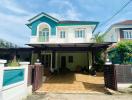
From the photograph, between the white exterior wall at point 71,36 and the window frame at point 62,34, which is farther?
the window frame at point 62,34

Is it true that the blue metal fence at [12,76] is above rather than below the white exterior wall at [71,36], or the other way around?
below

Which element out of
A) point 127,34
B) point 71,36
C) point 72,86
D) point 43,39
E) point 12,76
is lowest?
point 72,86

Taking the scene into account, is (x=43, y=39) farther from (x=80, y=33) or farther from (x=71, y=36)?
(x=80, y=33)

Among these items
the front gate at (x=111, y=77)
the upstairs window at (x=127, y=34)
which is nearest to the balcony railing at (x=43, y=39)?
the front gate at (x=111, y=77)

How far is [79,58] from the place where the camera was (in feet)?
77.5

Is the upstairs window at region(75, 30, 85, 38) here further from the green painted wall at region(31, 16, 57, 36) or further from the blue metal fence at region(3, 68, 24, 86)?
the blue metal fence at region(3, 68, 24, 86)

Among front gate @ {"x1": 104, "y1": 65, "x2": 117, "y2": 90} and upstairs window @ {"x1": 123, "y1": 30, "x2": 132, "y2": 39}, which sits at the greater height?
upstairs window @ {"x1": 123, "y1": 30, "x2": 132, "y2": 39}

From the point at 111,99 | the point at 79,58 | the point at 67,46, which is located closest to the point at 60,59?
the point at 79,58

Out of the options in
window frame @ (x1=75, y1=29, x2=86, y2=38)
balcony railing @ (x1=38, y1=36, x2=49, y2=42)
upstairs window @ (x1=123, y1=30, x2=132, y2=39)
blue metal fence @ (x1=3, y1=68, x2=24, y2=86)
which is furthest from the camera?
upstairs window @ (x1=123, y1=30, x2=132, y2=39)

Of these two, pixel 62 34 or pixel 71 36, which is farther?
pixel 62 34

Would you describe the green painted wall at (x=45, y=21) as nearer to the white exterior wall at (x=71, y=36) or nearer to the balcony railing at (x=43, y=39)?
the white exterior wall at (x=71, y=36)

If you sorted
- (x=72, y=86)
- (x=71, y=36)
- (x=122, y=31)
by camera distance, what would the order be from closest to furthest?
(x=72, y=86)
(x=71, y=36)
(x=122, y=31)

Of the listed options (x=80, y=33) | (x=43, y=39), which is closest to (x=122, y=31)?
(x=80, y=33)

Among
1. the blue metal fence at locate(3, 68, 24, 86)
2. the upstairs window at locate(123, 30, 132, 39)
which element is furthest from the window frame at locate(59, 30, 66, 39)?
the blue metal fence at locate(3, 68, 24, 86)
